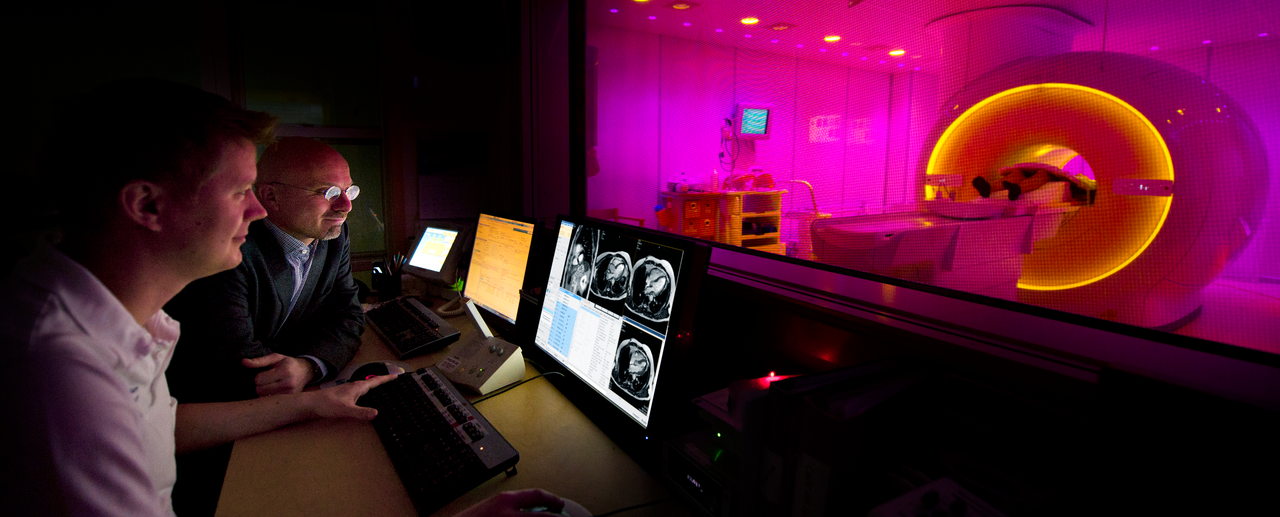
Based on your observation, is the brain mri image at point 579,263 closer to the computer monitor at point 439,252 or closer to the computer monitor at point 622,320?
the computer monitor at point 622,320

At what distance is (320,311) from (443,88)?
1447mm

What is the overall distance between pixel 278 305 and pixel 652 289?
128cm

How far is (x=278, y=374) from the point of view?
133cm

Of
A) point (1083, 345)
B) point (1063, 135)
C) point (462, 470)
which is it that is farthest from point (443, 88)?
point (1083, 345)

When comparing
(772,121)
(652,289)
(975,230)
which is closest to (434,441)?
(652,289)

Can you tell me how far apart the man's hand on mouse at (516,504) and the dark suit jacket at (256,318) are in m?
0.91

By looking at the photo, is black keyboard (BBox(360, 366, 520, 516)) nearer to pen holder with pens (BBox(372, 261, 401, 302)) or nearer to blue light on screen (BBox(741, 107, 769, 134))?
pen holder with pens (BBox(372, 261, 401, 302))

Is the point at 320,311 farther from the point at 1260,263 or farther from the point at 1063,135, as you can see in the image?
the point at 1260,263

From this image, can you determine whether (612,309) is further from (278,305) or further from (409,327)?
(278,305)

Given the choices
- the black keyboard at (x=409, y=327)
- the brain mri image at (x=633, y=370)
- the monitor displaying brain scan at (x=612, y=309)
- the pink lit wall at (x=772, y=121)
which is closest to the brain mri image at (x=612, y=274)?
the monitor displaying brain scan at (x=612, y=309)

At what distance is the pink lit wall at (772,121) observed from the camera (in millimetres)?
1347

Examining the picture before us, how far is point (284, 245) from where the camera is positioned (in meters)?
1.63

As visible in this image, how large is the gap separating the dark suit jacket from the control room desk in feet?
1.11

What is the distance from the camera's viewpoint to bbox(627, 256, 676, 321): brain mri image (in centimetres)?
92
